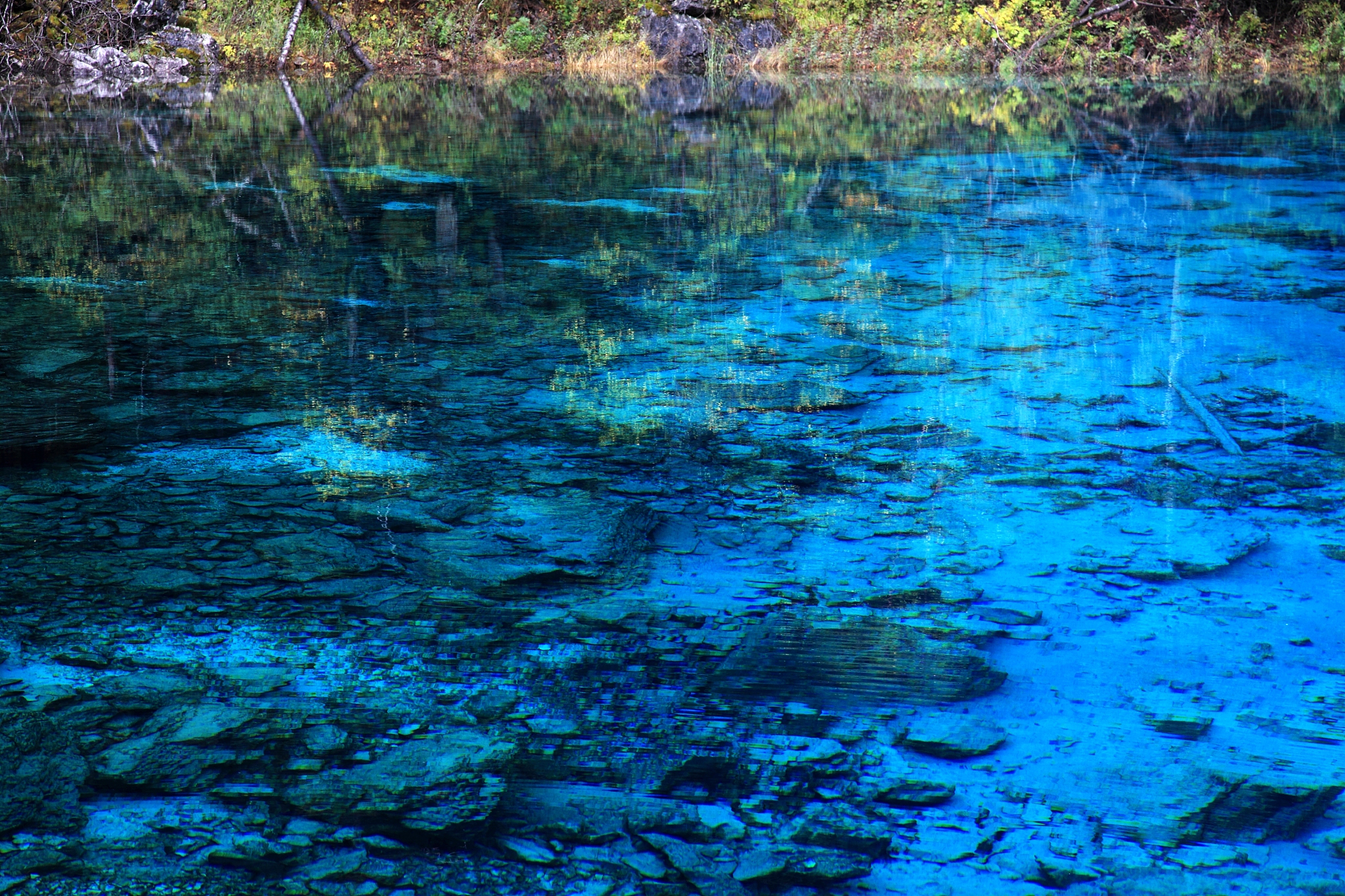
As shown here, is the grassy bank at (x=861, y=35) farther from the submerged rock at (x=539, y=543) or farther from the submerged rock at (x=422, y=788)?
the submerged rock at (x=422, y=788)

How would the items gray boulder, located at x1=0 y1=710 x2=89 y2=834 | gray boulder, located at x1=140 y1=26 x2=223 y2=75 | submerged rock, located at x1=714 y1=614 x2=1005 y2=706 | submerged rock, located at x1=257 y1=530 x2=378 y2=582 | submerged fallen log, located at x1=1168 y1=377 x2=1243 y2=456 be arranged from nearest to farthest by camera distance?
gray boulder, located at x1=0 y1=710 x2=89 y2=834, submerged rock, located at x1=714 y1=614 x2=1005 y2=706, submerged rock, located at x1=257 y1=530 x2=378 y2=582, submerged fallen log, located at x1=1168 y1=377 x2=1243 y2=456, gray boulder, located at x1=140 y1=26 x2=223 y2=75

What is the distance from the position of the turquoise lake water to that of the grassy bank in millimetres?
17372

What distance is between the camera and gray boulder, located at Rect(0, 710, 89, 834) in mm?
1743

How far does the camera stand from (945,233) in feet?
19.8

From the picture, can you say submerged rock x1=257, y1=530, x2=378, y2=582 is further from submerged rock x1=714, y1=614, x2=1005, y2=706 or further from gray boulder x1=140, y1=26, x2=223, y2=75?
gray boulder x1=140, y1=26, x2=223, y2=75

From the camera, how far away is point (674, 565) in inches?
102

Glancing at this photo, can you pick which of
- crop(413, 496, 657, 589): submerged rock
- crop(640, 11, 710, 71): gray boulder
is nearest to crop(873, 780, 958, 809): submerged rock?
crop(413, 496, 657, 589): submerged rock

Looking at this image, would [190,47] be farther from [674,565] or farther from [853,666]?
[853,666]

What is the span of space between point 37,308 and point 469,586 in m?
3.13

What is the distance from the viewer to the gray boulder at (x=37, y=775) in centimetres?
174

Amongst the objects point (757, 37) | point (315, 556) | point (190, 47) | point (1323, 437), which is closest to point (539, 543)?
point (315, 556)

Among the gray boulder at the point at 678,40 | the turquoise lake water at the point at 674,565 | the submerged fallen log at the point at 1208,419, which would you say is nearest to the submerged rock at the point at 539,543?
the turquoise lake water at the point at 674,565

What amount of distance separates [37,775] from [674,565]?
1286 mm

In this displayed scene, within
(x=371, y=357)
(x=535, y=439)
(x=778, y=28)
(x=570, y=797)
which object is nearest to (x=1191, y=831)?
(x=570, y=797)
